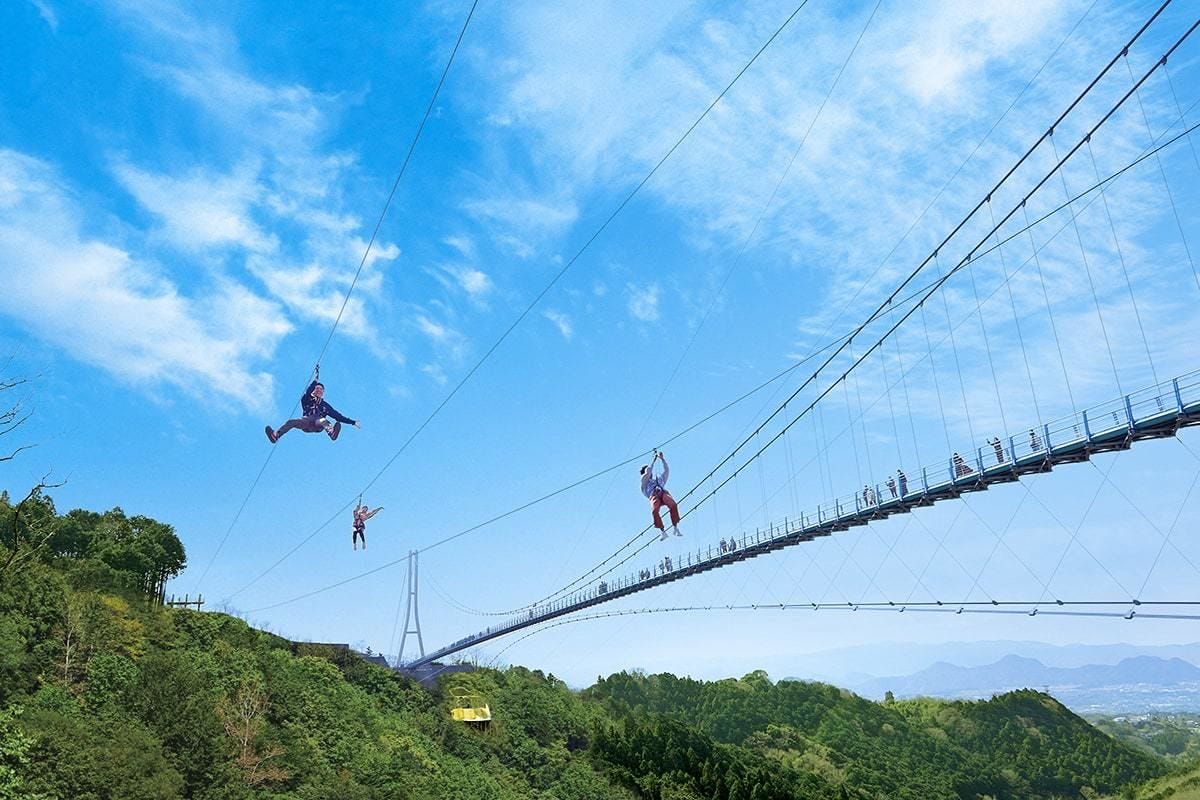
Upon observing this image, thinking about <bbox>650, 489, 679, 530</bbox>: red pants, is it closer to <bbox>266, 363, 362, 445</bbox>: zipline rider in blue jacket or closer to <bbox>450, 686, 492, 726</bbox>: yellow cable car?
<bbox>266, 363, 362, 445</bbox>: zipline rider in blue jacket

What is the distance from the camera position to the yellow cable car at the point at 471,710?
66188 millimetres

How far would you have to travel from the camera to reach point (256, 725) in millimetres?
37781

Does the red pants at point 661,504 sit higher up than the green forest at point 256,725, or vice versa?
the red pants at point 661,504

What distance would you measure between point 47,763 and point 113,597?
20.8 m

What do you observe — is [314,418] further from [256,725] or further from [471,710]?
[471,710]

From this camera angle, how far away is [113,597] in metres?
44.9

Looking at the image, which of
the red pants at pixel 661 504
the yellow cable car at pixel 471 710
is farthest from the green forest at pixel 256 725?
the red pants at pixel 661 504

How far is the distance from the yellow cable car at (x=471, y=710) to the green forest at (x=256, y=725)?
994 mm

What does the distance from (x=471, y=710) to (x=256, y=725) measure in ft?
101

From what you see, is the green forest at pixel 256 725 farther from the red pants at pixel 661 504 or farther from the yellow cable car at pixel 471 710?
the red pants at pixel 661 504

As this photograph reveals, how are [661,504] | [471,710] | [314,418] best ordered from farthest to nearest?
[471,710] < [661,504] < [314,418]

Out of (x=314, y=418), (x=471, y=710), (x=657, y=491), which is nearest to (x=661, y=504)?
(x=657, y=491)

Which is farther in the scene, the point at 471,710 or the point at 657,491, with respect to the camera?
the point at 471,710

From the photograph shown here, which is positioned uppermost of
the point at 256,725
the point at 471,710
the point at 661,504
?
the point at 661,504
